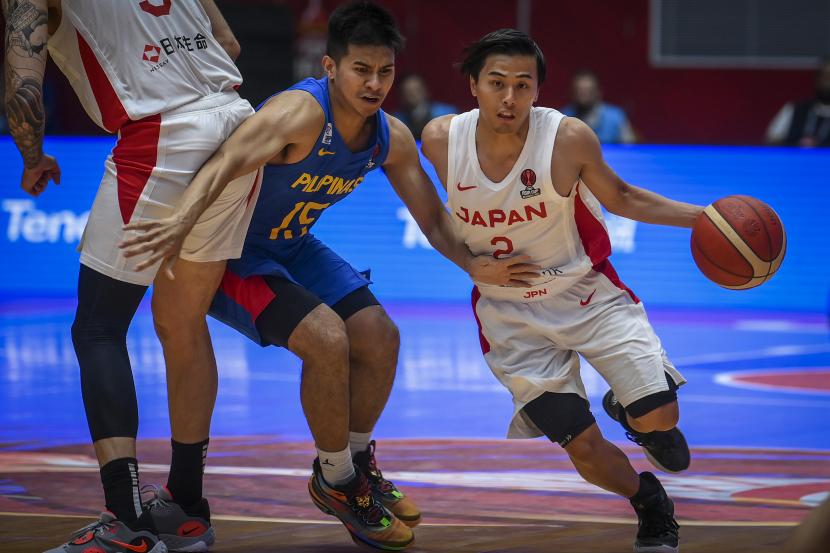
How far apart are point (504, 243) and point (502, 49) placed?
2.30 feet

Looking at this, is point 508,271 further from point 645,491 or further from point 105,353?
point 105,353

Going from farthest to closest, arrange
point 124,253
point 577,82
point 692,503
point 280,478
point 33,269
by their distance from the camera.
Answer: point 577,82 < point 33,269 < point 280,478 < point 692,503 < point 124,253

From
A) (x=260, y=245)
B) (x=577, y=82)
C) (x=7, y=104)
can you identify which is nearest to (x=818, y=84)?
(x=577, y=82)

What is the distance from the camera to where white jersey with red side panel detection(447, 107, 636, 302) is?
15.2ft

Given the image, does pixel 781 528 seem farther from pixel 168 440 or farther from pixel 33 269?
pixel 33 269

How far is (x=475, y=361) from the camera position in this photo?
28.5 feet

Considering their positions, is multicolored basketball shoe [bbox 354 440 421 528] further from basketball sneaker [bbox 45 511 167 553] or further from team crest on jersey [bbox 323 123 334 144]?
team crest on jersey [bbox 323 123 334 144]

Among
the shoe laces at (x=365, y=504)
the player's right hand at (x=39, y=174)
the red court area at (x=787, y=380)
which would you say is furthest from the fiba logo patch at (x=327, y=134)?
the red court area at (x=787, y=380)

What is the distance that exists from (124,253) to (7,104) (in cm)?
66

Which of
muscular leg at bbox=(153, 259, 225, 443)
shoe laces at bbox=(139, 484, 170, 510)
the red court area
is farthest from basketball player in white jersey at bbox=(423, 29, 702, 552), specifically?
the red court area

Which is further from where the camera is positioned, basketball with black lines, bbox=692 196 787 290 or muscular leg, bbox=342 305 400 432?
muscular leg, bbox=342 305 400 432

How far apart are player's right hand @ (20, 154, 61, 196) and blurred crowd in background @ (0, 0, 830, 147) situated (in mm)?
10527

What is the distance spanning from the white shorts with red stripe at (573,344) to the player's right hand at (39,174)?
1.61 meters

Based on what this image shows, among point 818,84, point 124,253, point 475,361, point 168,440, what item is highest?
point 124,253
